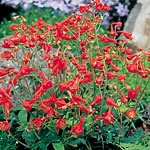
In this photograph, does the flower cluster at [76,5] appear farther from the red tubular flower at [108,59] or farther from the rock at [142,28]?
the red tubular flower at [108,59]

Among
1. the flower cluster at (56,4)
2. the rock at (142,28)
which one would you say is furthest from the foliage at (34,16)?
the rock at (142,28)

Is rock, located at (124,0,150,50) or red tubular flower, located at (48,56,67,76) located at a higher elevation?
red tubular flower, located at (48,56,67,76)

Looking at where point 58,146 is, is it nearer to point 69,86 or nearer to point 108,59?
point 69,86

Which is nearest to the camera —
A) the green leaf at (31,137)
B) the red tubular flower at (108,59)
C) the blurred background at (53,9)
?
the red tubular flower at (108,59)

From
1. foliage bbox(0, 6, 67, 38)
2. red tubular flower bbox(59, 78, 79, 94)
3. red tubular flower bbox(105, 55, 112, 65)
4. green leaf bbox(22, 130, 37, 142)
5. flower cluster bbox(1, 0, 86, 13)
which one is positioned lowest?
green leaf bbox(22, 130, 37, 142)

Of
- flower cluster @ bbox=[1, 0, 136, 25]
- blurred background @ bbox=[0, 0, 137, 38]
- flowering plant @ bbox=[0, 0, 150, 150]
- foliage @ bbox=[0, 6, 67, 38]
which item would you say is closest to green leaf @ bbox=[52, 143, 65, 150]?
flowering plant @ bbox=[0, 0, 150, 150]

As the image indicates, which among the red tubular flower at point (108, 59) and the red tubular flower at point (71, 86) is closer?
the red tubular flower at point (71, 86)

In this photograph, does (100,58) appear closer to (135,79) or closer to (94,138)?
(94,138)

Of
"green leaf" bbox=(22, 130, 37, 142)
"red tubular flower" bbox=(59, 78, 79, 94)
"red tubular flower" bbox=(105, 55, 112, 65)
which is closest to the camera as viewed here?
"red tubular flower" bbox=(59, 78, 79, 94)

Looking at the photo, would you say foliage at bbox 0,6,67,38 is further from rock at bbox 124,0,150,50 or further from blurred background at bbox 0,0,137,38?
rock at bbox 124,0,150,50

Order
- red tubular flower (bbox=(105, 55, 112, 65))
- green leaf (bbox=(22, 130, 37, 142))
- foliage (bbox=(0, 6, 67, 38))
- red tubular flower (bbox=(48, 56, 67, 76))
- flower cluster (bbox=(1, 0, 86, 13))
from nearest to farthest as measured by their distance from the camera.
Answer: red tubular flower (bbox=(48, 56, 67, 76)) < red tubular flower (bbox=(105, 55, 112, 65)) < green leaf (bbox=(22, 130, 37, 142)) < foliage (bbox=(0, 6, 67, 38)) < flower cluster (bbox=(1, 0, 86, 13))

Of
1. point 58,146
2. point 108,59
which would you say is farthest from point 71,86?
point 58,146

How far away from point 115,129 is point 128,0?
5.38 meters

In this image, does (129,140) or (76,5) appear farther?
(76,5)
